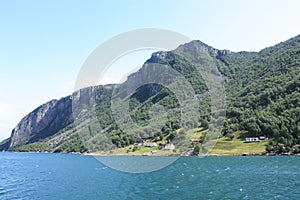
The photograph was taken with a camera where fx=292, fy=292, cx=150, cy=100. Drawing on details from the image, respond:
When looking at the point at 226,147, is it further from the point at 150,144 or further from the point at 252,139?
the point at 150,144

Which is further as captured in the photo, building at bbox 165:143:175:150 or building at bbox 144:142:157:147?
building at bbox 144:142:157:147

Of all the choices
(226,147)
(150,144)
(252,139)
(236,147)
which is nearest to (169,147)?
(150,144)

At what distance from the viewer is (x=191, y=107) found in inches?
7028

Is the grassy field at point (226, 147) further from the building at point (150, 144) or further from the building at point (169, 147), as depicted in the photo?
the building at point (169, 147)

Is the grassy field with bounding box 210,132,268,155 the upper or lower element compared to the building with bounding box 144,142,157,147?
lower

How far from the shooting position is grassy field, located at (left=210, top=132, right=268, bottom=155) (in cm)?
12355

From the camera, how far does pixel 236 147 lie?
13175 cm

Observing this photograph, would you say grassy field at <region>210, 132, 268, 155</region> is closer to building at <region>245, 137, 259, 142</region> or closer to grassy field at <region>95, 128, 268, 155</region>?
grassy field at <region>95, 128, 268, 155</region>

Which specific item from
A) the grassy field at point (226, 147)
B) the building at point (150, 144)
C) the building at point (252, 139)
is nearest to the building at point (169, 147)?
the grassy field at point (226, 147)

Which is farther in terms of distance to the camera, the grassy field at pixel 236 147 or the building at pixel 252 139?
the building at pixel 252 139

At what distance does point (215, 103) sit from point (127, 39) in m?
177

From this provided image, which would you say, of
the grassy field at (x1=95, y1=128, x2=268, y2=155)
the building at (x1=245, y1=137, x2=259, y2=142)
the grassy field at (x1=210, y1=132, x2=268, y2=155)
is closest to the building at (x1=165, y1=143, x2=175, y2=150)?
the grassy field at (x1=95, y1=128, x2=268, y2=155)

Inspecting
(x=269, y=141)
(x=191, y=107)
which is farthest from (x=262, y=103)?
(x=269, y=141)

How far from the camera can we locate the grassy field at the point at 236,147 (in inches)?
4864
